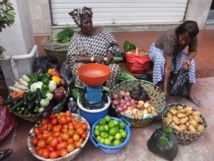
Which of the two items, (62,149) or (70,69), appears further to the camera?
(70,69)

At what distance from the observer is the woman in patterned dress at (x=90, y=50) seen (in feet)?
8.58

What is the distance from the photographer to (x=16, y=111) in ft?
7.37

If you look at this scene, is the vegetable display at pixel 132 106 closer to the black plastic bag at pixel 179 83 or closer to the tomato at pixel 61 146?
the black plastic bag at pixel 179 83

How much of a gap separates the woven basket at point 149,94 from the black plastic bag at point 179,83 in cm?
31

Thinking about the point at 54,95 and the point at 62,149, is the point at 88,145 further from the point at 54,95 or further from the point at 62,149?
the point at 54,95

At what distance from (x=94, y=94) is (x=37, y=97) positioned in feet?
2.19

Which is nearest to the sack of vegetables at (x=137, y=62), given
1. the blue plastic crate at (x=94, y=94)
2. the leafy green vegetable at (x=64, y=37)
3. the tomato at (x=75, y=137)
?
the blue plastic crate at (x=94, y=94)

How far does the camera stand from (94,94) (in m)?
2.20

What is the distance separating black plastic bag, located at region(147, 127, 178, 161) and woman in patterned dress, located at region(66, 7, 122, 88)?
1020mm

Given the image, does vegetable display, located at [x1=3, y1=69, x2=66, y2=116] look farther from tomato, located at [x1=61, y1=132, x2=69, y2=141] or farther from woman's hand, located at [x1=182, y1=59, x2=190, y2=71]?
woman's hand, located at [x1=182, y1=59, x2=190, y2=71]

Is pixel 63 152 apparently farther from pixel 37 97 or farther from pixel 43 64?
pixel 43 64

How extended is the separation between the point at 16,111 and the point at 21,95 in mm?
202

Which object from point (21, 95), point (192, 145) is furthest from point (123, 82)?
point (21, 95)

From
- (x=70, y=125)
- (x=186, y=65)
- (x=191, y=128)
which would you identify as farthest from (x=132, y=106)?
(x=186, y=65)
